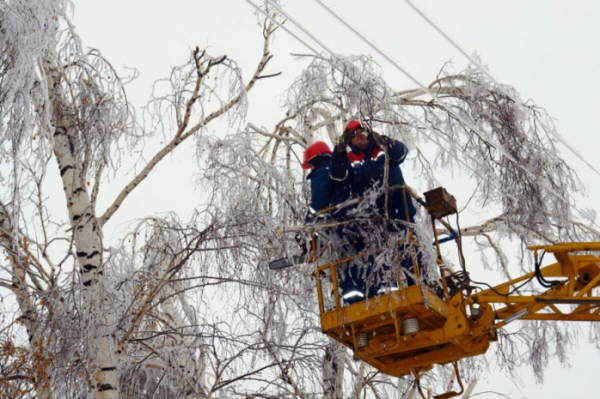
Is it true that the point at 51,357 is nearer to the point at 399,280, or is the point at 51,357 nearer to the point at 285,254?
the point at 285,254

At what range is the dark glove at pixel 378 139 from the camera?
24.5ft

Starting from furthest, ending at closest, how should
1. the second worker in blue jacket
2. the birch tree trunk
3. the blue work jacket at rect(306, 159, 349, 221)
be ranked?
the blue work jacket at rect(306, 159, 349, 221)
the second worker in blue jacket
the birch tree trunk

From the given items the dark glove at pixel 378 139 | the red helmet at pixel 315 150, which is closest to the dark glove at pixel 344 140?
the dark glove at pixel 378 139

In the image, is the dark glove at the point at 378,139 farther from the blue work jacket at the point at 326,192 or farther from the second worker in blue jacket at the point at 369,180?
the blue work jacket at the point at 326,192

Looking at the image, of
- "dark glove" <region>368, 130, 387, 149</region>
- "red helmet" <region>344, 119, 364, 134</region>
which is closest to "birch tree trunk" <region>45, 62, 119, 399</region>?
"red helmet" <region>344, 119, 364, 134</region>

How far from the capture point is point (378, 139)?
762 cm

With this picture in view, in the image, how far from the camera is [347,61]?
27.4 ft

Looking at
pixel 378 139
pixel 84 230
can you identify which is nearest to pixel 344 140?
pixel 378 139

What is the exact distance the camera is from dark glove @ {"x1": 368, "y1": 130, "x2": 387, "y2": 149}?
747cm

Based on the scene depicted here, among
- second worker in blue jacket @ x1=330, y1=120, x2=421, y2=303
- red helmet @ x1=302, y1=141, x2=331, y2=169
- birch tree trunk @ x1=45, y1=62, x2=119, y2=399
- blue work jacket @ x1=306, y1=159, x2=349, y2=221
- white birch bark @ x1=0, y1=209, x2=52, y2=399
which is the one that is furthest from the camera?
red helmet @ x1=302, y1=141, x2=331, y2=169

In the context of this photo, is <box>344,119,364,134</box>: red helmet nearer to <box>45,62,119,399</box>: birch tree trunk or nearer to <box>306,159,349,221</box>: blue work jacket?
<box>306,159,349,221</box>: blue work jacket

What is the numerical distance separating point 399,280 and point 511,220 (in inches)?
105

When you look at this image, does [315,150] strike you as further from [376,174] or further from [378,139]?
[378,139]

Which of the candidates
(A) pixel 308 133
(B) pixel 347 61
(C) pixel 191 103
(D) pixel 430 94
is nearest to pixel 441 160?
(D) pixel 430 94
